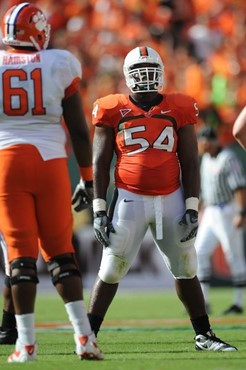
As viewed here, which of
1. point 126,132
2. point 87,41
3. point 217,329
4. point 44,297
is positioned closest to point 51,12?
point 87,41

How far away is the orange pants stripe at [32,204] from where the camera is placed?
5477 millimetres

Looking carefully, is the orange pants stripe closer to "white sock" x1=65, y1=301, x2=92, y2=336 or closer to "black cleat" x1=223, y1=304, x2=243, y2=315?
"white sock" x1=65, y1=301, x2=92, y2=336

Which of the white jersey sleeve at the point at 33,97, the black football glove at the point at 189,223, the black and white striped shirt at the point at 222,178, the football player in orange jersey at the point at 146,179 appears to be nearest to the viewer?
the white jersey sleeve at the point at 33,97

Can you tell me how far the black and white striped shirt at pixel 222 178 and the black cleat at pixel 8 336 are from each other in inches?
173

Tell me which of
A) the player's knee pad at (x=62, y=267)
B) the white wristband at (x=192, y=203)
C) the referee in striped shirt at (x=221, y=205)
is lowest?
the referee in striped shirt at (x=221, y=205)

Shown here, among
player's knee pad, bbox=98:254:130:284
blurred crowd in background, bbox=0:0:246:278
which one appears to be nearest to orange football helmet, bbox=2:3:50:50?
player's knee pad, bbox=98:254:130:284

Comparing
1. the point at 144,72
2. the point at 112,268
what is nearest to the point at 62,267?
the point at 112,268

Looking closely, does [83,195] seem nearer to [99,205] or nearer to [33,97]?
[99,205]

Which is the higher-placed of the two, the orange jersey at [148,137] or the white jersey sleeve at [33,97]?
the white jersey sleeve at [33,97]

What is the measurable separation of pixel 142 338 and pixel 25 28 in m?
2.81

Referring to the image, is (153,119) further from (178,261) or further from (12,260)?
(12,260)

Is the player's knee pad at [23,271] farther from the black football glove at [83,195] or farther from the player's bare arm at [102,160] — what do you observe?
the black football glove at [83,195]

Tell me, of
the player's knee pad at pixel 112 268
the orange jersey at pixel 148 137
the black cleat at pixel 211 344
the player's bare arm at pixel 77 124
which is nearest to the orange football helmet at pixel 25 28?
the player's bare arm at pixel 77 124

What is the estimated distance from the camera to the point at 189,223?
5969 mm
